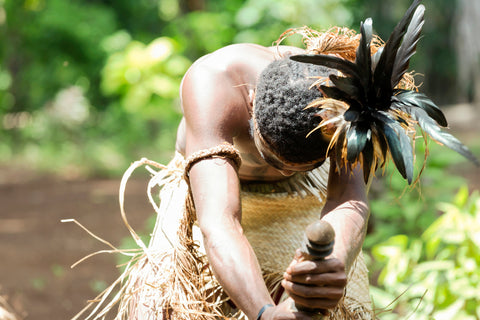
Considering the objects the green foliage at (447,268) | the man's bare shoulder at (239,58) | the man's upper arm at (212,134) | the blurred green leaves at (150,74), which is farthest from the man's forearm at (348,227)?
the blurred green leaves at (150,74)

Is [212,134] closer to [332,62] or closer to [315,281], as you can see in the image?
[332,62]

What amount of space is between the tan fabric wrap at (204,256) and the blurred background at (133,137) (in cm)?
37

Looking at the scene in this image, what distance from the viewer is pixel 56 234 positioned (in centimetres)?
629

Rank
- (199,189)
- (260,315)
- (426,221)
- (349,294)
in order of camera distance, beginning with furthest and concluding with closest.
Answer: (426,221) → (349,294) → (199,189) → (260,315)

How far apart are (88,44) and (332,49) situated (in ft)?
30.3

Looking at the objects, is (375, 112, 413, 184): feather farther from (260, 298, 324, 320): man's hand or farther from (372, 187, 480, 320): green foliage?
(372, 187, 480, 320): green foliage

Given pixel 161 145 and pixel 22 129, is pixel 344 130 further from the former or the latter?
pixel 22 129

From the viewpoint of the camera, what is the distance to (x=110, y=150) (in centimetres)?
1027

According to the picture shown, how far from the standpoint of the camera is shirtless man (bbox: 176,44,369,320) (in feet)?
4.58

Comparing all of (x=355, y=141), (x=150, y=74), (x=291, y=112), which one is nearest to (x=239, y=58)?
(x=291, y=112)

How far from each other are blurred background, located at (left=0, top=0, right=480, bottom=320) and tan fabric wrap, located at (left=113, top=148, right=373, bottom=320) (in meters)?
0.37

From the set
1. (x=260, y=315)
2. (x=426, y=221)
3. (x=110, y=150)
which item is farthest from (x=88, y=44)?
(x=260, y=315)

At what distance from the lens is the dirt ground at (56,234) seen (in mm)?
4379

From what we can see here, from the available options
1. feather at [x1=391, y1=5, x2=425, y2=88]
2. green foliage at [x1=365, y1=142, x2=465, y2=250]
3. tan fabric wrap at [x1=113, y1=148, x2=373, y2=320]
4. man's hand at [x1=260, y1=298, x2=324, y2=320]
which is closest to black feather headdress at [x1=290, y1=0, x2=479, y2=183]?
feather at [x1=391, y1=5, x2=425, y2=88]
